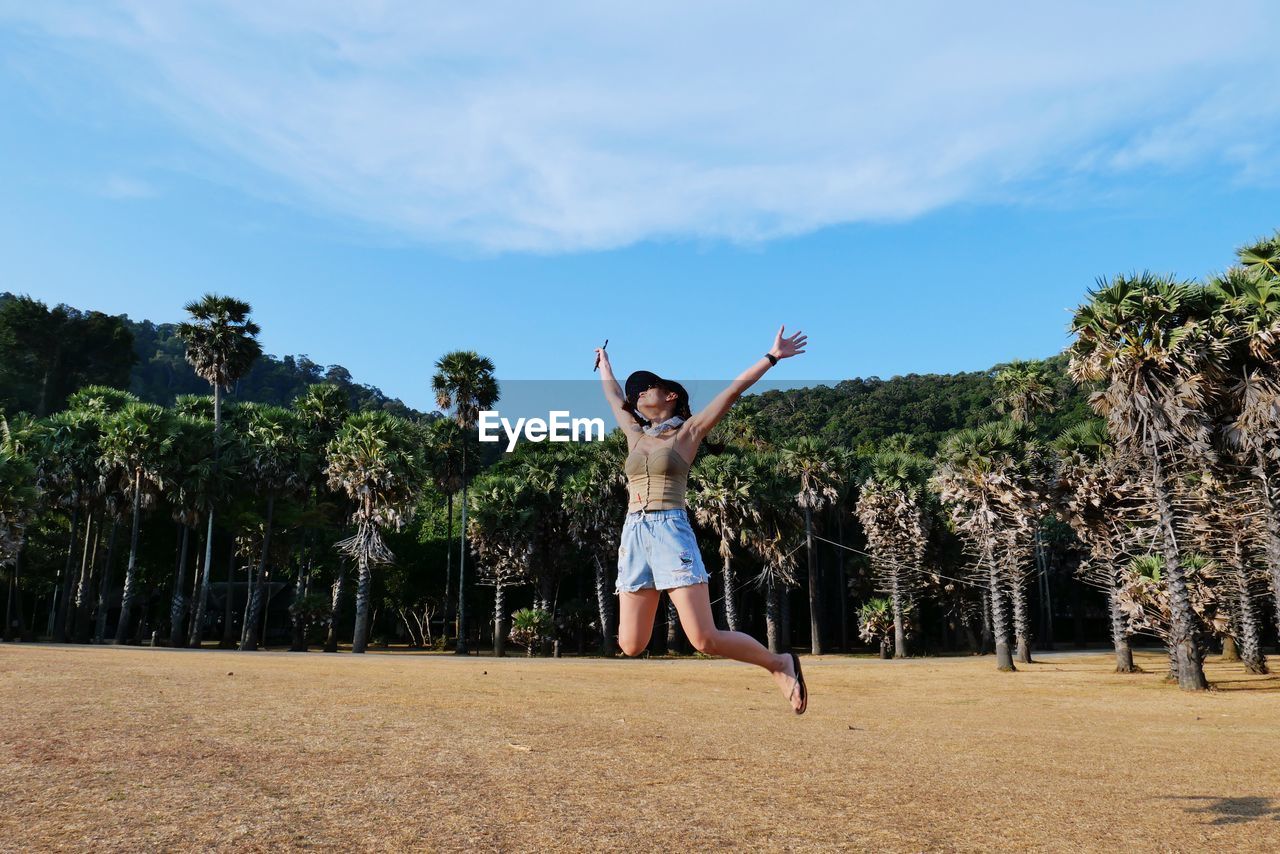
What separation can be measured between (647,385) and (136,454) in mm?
42071

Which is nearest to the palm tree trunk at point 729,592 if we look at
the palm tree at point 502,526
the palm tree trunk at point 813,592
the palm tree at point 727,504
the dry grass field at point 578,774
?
the palm tree at point 727,504

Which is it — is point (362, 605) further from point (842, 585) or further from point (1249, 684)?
point (1249, 684)

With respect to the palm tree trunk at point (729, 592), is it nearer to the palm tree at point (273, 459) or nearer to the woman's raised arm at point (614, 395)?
the palm tree at point (273, 459)

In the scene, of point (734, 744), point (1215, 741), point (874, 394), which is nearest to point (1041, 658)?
point (1215, 741)

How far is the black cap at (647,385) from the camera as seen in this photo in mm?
5395

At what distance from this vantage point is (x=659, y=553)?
500 centimetres

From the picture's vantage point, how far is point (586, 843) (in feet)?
17.6

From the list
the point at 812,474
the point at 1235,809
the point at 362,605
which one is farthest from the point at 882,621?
the point at 1235,809

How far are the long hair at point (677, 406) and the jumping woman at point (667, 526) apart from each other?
0.02m

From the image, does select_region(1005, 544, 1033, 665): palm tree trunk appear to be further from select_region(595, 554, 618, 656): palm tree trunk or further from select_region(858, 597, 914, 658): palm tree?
select_region(595, 554, 618, 656): palm tree trunk

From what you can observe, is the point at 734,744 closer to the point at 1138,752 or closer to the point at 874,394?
the point at 1138,752

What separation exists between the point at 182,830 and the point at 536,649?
131 ft

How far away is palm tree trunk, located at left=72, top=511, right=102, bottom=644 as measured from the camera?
4197 centimetres

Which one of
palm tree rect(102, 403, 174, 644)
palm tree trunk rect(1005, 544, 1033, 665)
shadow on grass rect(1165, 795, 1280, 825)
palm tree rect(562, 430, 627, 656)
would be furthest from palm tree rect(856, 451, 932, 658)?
shadow on grass rect(1165, 795, 1280, 825)
